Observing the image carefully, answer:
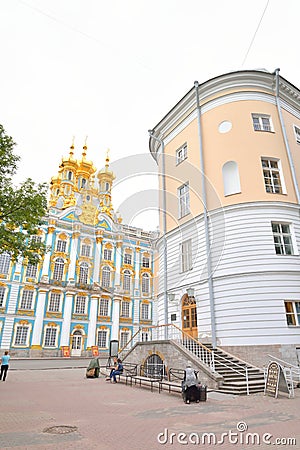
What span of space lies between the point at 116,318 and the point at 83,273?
26.5ft

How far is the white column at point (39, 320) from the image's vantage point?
125 feet

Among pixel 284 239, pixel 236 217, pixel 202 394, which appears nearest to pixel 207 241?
pixel 236 217

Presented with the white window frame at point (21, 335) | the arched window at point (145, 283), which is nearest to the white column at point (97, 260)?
the arched window at point (145, 283)

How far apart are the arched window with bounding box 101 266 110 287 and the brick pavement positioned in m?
34.5

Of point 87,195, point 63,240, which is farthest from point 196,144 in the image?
point 87,195

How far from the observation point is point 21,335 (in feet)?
124

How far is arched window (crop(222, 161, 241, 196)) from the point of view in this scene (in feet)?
55.8

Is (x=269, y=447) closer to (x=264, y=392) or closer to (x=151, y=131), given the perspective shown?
(x=264, y=392)

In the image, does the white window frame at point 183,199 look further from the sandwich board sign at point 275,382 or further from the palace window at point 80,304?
the palace window at point 80,304

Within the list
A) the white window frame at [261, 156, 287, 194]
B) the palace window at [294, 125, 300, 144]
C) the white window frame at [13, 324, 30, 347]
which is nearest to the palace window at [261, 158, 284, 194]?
the white window frame at [261, 156, 287, 194]

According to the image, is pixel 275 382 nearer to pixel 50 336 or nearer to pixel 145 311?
pixel 50 336

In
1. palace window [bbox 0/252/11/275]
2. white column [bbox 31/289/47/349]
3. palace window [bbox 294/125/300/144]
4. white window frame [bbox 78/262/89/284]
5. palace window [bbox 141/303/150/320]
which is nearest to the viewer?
palace window [bbox 294/125/300/144]

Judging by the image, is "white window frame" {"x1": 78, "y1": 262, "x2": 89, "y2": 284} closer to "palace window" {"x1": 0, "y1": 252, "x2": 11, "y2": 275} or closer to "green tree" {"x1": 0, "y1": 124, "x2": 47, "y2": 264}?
"palace window" {"x1": 0, "y1": 252, "x2": 11, "y2": 275}

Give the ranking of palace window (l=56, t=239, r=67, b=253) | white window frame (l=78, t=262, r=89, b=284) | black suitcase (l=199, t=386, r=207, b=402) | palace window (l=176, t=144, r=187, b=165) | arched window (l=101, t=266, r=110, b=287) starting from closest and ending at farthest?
black suitcase (l=199, t=386, r=207, b=402) < palace window (l=176, t=144, r=187, b=165) < palace window (l=56, t=239, r=67, b=253) < white window frame (l=78, t=262, r=89, b=284) < arched window (l=101, t=266, r=110, b=287)
